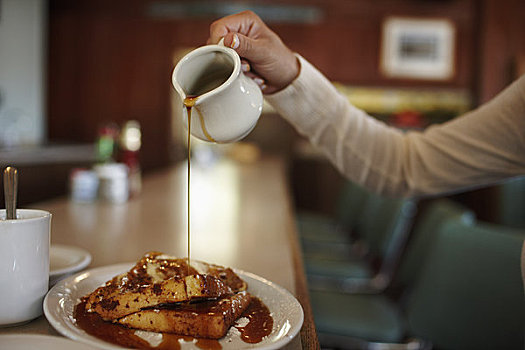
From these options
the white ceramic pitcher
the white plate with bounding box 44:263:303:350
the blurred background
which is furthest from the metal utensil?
the blurred background

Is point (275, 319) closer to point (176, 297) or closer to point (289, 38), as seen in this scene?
point (176, 297)

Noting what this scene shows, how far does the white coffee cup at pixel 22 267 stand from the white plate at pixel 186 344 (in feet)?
0.09

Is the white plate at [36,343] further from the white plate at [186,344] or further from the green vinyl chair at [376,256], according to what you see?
the green vinyl chair at [376,256]

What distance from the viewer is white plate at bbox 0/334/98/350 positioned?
0.54 m

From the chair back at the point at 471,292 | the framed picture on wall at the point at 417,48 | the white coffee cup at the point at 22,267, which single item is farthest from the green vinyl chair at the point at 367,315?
the framed picture on wall at the point at 417,48

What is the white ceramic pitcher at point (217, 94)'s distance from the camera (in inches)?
29.7

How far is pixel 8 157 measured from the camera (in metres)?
3.41

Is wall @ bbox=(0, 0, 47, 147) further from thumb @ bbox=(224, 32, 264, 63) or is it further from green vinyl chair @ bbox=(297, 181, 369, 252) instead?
thumb @ bbox=(224, 32, 264, 63)

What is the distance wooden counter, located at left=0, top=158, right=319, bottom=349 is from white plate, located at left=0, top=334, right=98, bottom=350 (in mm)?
65

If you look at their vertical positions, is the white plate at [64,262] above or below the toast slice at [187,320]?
below

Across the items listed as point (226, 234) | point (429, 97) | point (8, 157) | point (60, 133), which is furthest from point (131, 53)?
point (226, 234)

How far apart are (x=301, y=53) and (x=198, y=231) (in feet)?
14.7

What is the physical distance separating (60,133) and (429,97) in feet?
14.9

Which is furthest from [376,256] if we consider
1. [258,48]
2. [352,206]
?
[258,48]
